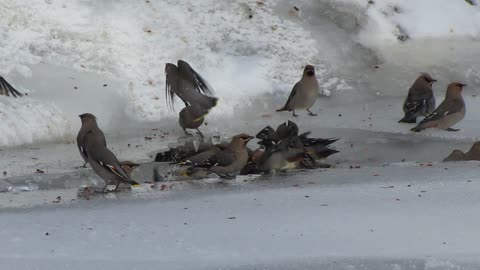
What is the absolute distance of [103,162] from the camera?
7.61 metres

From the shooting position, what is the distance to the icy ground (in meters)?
Result: 5.93

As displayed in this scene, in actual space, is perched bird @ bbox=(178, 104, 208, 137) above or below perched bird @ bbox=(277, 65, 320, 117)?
below

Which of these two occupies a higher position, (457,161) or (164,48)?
(164,48)

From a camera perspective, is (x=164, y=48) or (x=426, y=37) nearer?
(x=164, y=48)

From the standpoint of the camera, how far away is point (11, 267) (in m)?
5.61

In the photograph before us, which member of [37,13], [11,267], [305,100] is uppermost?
[37,13]

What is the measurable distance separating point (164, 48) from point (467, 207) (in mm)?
5274

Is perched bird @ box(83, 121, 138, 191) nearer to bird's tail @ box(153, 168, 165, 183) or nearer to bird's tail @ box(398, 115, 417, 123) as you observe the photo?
bird's tail @ box(153, 168, 165, 183)

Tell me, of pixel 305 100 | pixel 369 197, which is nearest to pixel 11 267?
pixel 369 197

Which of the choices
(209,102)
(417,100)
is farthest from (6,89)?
(417,100)

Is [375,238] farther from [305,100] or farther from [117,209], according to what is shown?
[305,100]

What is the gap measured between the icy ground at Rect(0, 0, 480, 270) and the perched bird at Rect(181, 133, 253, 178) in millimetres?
161

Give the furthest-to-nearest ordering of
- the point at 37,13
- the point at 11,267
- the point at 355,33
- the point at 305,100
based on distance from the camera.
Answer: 1. the point at 355,33
2. the point at 37,13
3. the point at 305,100
4. the point at 11,267

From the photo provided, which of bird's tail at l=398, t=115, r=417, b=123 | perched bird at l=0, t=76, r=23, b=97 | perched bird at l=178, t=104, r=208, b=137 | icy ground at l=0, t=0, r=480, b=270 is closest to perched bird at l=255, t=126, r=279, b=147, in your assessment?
icy ground at l=0, t=0, r=480, b=270
